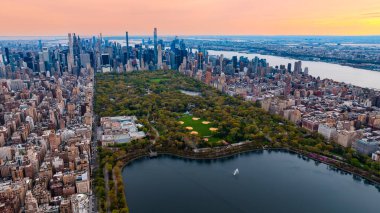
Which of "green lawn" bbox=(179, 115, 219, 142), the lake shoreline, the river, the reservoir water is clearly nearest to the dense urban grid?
"green lawn" bbox=(179, 115, 219, 142)

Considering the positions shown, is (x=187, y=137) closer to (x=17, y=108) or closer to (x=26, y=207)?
(x=26, y=207)

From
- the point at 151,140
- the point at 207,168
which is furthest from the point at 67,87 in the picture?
the point at 207,168

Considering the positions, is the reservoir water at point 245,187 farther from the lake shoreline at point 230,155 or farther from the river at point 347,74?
the river at point 347,74

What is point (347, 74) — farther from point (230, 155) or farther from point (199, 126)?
point (230, 155)

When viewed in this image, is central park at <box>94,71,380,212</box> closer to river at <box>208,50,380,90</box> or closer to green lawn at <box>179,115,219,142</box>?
green lawn at <box>179,115,219,142</box>

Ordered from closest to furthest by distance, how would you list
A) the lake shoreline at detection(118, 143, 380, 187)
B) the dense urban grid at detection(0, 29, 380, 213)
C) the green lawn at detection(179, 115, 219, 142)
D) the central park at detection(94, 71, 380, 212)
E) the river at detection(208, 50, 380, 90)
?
1. the dense urban grid at detection(0, 29, 380, 213)
2. the central park at detection(94, 71, 380, 212)
3. the lake shoreline at detection(118, 143, 380, 187)
4. the green lawn at detection(179, 115, 219, 142)
5. the river at detection(208, 50, 380, 90)

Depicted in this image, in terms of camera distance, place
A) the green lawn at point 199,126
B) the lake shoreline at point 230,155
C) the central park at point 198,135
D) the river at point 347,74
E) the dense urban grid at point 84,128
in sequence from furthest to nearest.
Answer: the river at point 347,74 → the green lawn at point 199,126 → the lake shoreline at point 230,155 → the central park at point 198,135 → the dense urban grid at point 84,128

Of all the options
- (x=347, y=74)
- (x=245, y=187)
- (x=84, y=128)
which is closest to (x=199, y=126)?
(x=84, y=128)

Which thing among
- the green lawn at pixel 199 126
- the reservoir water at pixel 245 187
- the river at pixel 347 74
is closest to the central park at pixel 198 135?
the green lawn at pixel 199 126
